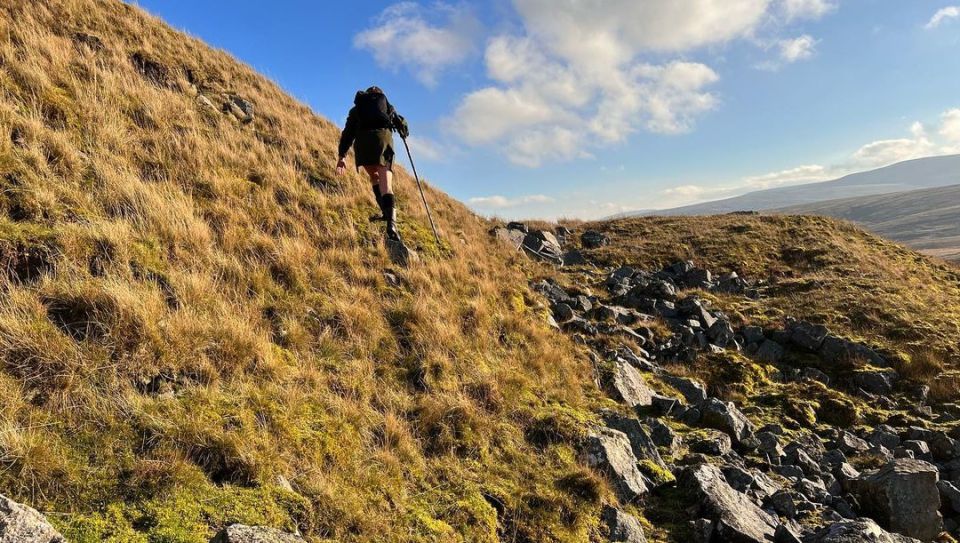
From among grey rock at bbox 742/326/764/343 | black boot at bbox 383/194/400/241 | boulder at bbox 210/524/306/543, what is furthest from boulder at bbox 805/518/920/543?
grey rock at bbox 742/326/764/343

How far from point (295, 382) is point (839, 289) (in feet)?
59.6

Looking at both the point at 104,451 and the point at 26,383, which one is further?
the point at 26,383

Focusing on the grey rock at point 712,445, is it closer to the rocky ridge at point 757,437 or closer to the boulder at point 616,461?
the rocky ridge at point 757,437

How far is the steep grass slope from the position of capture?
3326mm

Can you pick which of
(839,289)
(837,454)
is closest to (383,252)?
(837,454)

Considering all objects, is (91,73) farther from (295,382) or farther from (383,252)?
(295,382)

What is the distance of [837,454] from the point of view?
705 cm

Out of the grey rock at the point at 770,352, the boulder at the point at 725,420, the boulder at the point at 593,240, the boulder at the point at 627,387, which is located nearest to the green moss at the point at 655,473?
the boulder at the point at 627,387

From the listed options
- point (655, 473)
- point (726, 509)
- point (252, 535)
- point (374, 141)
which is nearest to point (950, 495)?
point (726, 509)

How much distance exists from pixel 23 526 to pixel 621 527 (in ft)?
14.9

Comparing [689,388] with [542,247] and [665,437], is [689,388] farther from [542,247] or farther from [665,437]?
[542,247]

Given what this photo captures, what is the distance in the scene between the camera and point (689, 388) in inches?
348

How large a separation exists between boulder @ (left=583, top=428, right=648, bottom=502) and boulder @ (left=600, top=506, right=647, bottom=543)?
0.36 m

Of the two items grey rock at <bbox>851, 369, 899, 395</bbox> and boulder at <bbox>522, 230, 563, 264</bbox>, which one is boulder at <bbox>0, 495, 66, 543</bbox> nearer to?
grey rock at <bbox>851, 369, 899, 395</bbox>
